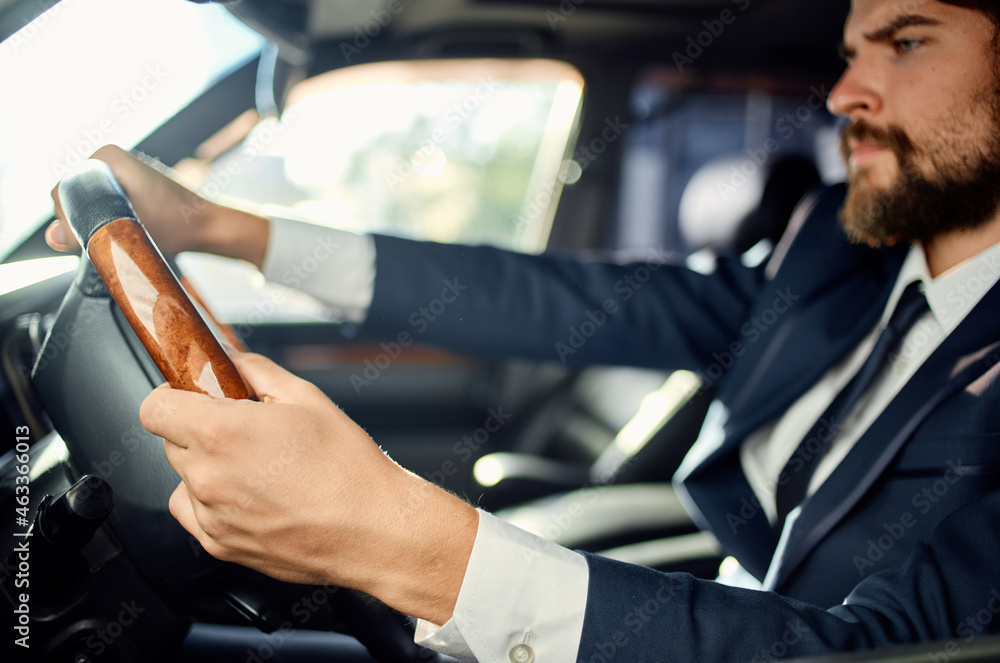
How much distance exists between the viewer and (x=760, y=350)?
4.30ft

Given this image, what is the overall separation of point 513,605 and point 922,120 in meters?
0.94

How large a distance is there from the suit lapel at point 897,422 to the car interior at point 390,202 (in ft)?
1.36

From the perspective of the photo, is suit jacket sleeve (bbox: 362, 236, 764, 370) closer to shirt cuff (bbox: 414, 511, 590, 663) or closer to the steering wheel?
the steering wheel

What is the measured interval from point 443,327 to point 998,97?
97cm

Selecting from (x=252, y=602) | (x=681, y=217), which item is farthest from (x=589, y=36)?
(x=252, y=602)

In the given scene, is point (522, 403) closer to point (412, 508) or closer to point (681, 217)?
point (681, 217)

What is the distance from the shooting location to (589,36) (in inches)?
83.4

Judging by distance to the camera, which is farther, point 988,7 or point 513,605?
point 988,7

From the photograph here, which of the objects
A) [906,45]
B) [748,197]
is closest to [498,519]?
[906,45]

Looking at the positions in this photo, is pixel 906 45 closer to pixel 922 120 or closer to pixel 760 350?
pixel 922 120

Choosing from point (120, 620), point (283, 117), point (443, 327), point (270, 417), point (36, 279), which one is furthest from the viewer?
point (283, 117)

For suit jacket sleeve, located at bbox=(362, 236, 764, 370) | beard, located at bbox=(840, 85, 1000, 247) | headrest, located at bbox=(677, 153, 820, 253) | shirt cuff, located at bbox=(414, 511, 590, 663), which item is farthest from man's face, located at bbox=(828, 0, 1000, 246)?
shirt cuff, located at bbox=(414, 511, 590, 663)

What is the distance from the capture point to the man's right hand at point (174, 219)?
2.62 ft

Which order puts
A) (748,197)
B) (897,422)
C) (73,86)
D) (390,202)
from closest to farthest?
(73,86), (897,422), (748,197), (390,202)
